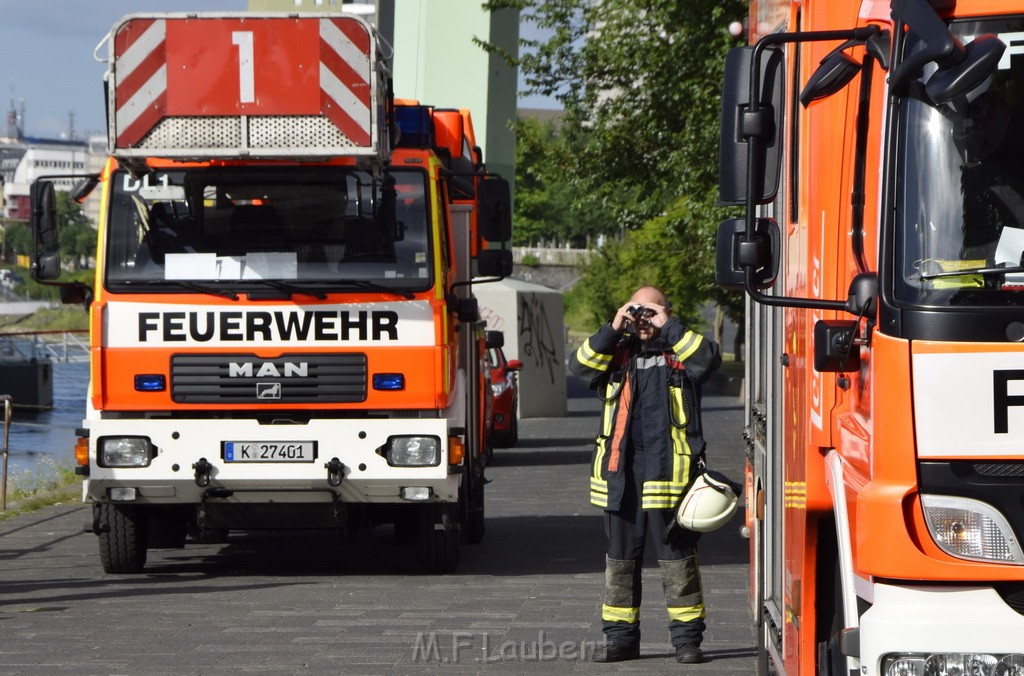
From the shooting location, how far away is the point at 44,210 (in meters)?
10.1

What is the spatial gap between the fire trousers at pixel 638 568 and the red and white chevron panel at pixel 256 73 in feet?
10.4

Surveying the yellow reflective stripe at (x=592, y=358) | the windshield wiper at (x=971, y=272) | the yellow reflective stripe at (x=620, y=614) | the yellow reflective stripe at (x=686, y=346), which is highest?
the windshield wiper at (x=971, y=272)

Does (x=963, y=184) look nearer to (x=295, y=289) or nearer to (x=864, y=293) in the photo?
(x=864, y=293)

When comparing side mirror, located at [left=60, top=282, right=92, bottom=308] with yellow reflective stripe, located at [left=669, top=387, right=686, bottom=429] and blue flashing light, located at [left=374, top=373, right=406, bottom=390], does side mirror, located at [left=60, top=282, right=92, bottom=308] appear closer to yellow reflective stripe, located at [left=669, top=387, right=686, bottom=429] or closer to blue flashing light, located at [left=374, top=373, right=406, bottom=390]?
blue flashing light, located at [left=374, top=373, right=406, bottom=390]

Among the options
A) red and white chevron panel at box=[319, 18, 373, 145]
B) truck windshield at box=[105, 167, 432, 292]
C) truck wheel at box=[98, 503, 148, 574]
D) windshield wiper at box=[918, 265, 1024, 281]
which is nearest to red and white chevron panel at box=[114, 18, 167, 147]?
truck windshield at box=[105, 167, 432, 292]

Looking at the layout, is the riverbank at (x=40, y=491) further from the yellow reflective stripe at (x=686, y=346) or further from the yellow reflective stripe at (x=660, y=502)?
the yellow reflective stripe at (x=686, y=346)

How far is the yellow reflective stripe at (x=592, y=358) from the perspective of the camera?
7.82 meters

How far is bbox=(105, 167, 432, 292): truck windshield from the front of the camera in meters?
10.3

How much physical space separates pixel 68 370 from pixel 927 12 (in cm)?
6644

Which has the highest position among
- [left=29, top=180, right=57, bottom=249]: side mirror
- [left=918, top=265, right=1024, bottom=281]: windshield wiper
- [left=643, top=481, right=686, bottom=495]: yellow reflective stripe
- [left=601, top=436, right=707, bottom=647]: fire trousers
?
[left=29, top=180, right=57, bottom=249]: side mirror

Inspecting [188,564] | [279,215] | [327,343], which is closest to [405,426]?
[327,343]

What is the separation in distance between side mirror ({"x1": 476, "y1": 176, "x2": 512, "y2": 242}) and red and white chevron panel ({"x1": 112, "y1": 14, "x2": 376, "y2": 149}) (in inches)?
52.2

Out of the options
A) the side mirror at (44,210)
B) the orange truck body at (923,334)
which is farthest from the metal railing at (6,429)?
A: the orange truck body at (923,334)

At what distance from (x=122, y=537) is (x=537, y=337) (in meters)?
19.2
